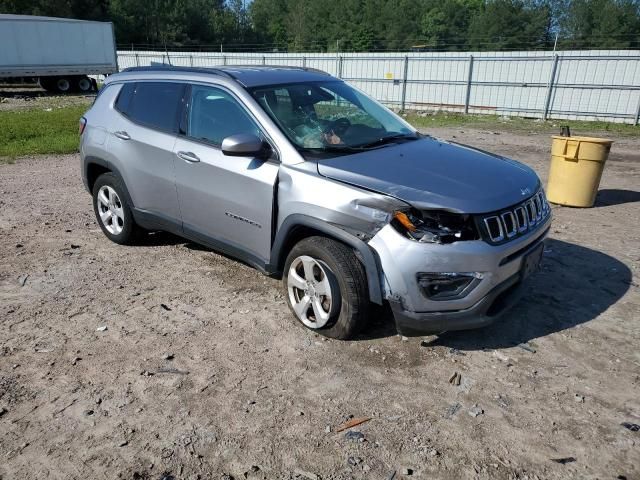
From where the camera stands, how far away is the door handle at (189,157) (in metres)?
4.17

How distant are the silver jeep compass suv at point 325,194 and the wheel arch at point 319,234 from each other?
0.03ft

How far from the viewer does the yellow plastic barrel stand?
6.66m

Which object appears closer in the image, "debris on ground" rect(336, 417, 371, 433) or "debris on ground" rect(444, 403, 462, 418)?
"debris on ground" rect(336, 417, 371, 433)

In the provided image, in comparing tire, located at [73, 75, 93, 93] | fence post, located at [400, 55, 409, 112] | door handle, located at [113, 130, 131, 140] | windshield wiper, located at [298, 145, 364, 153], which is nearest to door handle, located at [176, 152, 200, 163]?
door handle, located at [113, 130, 131, 140]

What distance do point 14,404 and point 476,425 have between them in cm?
260

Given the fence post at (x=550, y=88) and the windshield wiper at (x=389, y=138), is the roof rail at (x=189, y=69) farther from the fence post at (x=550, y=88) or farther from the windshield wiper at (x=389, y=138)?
the fence post at (x=550, y=88)

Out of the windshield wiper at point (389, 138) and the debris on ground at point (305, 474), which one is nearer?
the debris on ground at point (305, 474)

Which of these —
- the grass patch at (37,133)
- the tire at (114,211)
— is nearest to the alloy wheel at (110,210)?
the tire at (114,211)

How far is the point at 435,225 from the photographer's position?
10.2 feet

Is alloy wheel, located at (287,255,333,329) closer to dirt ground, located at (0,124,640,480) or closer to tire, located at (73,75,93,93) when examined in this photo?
dirt ground, located at (0,124,640,480)

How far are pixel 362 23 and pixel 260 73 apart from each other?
265 feet

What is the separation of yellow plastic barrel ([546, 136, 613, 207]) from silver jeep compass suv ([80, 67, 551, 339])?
3323mm

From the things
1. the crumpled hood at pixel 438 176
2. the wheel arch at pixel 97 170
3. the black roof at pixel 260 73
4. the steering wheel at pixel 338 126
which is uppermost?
the black roof at pixel 260 73

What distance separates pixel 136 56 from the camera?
1292 inches
